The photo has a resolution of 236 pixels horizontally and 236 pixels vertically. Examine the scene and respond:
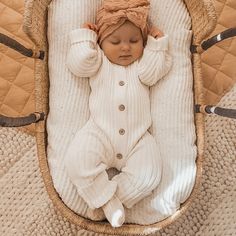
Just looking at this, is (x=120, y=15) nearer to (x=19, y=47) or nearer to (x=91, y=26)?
(x=91, y=26)

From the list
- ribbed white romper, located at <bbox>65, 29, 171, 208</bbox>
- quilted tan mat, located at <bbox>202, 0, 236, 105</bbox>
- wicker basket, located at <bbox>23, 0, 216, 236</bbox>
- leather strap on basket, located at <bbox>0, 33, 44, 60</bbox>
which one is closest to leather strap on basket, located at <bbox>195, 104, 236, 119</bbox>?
wicker basket, located at <bbox>23, 0, 216, 236</bbox>

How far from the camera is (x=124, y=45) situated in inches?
48.1

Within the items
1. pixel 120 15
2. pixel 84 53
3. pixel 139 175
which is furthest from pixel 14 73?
pixel 139 175

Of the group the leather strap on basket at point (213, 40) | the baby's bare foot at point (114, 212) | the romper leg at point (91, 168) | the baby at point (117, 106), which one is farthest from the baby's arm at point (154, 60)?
the baby's bare foot at point (114, 212)

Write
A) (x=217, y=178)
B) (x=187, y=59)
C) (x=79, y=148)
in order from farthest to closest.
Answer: (x=217, y=178), (x=187, y=59), (x=79, y=148)

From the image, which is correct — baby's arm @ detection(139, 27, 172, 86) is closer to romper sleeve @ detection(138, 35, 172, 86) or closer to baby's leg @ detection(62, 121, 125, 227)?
romper sleeve @ detection(138, 35, 172, 86)

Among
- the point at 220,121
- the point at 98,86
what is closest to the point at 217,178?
the point at 220,121

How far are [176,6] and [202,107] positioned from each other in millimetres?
342

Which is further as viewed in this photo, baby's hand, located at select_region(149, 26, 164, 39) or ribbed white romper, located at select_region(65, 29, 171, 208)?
baby's hand, located at select_region(149, 26, 164, 39)

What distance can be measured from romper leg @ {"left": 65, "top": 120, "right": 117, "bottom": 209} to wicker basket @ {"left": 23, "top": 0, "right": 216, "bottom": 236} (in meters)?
0.06

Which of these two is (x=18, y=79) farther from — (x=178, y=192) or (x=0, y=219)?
(x=178, y=192)

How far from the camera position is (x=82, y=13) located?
1330 millimetres

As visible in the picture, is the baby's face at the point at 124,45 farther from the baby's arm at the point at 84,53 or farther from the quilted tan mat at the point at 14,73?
the quilted tan mat at the point at 14,73

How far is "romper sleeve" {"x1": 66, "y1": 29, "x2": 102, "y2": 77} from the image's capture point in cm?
122
